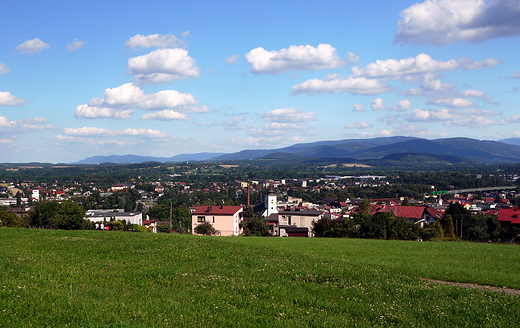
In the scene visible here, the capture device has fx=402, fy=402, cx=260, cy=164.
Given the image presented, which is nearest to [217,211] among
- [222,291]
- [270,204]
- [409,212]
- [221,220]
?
[221,220]

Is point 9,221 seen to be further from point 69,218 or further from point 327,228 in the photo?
point 327,228

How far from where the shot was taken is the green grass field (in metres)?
8.03

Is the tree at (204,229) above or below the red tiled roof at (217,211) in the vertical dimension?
below

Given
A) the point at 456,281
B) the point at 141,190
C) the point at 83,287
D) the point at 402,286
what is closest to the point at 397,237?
the point at 456,281

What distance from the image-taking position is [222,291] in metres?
10.3

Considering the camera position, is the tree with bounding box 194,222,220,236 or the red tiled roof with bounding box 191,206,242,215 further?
the red tiled roof with bounding box 191,206,242,215

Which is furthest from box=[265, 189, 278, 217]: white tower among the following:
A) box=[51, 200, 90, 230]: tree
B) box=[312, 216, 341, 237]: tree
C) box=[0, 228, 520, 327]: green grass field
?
box=[0, 228, 520, 327]: green grass field

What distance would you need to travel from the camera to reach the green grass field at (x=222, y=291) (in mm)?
8031

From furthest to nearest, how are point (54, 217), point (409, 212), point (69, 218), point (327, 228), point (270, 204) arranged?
point (270, 204), point (409, 212), point (327, 228), point (54, 217), point (69, 218)

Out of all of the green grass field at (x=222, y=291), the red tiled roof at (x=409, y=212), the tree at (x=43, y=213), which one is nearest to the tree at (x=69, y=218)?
the tree at (x=43, y=213)

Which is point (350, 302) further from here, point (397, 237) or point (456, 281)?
point (397, 237)

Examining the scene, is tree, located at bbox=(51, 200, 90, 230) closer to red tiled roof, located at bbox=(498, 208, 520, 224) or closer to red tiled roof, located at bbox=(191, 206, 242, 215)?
red tiled roof, located at bbox=(191, 206, 242, 215)

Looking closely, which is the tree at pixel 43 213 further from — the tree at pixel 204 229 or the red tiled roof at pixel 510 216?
the red tiled roof at pixel 510 216

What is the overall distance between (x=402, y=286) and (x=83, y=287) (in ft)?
28.9
